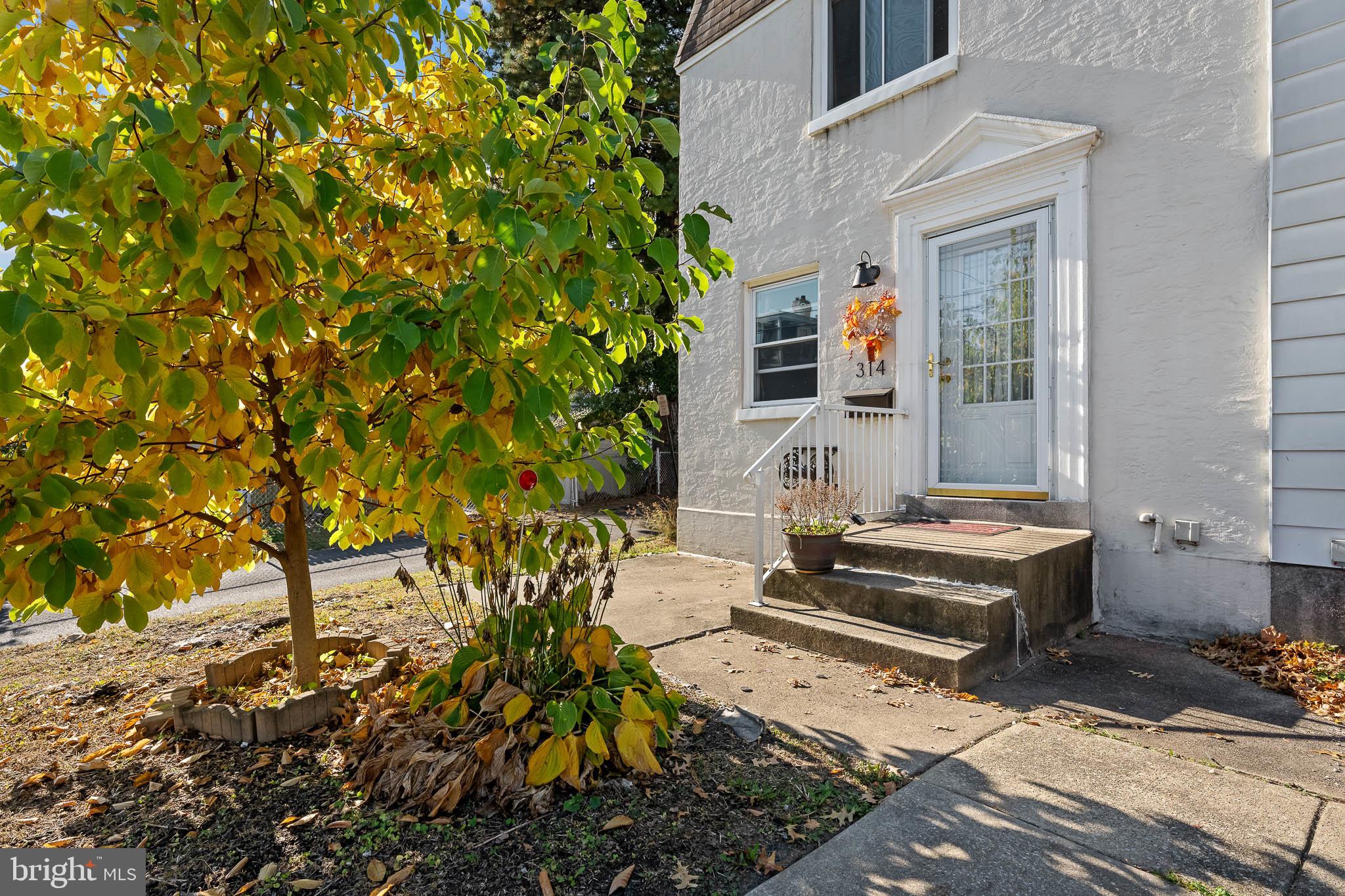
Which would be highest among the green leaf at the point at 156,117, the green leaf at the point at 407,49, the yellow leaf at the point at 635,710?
the green leaf at the point at 407,49

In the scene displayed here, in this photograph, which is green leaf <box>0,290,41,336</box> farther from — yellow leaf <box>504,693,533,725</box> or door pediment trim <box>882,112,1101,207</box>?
door pediment trim <box>882,112,1101,207</box>

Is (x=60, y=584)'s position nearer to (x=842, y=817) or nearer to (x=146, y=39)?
(x=146, y=39)

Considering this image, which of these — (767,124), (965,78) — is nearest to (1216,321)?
(965,78)

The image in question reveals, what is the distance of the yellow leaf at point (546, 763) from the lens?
2.16m

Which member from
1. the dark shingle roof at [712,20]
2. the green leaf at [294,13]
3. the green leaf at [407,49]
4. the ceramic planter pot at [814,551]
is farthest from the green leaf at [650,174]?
the dark shingle roof at [712,20]

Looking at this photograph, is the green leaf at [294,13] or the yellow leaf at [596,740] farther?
the yellow leaf at [596,740]

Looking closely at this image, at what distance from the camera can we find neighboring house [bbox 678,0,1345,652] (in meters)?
3.66

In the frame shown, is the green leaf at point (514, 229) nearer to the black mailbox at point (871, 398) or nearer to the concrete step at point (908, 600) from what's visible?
the concrete step at point (908, 600)

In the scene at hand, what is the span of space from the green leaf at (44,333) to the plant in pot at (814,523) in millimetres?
3748

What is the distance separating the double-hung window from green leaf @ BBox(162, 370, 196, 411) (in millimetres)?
5405

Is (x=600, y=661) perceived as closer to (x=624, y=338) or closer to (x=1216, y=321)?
(x=624, y=338)

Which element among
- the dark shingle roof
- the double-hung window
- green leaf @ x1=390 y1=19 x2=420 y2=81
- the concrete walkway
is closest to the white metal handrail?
the double-hung window

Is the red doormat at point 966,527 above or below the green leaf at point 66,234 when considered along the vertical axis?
below

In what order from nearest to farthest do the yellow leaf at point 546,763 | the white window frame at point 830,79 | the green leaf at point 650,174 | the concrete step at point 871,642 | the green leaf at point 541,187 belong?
the green leaf at point 541,187 < the green leaf at point 650,174 < the yellow leaf at point 546,763 < the concrete step at point 871,642 < the white window frame at point 830,79
